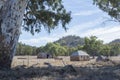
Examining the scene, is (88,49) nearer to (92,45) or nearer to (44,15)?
(92,45)

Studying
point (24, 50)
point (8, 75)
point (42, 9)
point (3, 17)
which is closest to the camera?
point (8, 75)

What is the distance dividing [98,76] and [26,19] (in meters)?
15.4

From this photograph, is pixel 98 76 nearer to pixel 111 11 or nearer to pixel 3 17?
pixel 3 17

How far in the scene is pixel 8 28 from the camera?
11.5 m

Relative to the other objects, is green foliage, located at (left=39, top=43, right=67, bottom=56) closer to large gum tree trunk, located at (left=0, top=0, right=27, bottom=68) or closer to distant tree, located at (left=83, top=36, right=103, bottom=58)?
distant tree, located at (left=83, top=36, right=103, bottom=58)

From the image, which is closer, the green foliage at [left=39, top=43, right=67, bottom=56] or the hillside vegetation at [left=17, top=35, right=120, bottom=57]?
the hillside vegetation at [left=17, top=35, right=120, bottom=57]

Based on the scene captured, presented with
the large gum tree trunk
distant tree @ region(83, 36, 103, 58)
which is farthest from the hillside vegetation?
the large gum tree trunk

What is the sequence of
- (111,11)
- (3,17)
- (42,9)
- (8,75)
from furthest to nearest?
1. (111,11)
2. (42,9)
3. (3,17)
4. (8,75)

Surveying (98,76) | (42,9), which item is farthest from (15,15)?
(42,9)

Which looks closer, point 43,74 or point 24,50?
point 43,74

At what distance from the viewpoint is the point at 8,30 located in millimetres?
11562

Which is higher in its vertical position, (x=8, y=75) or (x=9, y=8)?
(x=9, y=8)

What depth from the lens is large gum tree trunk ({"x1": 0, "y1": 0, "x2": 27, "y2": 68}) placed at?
11469 millimetres

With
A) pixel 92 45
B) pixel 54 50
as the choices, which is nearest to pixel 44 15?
pixel 92 45
